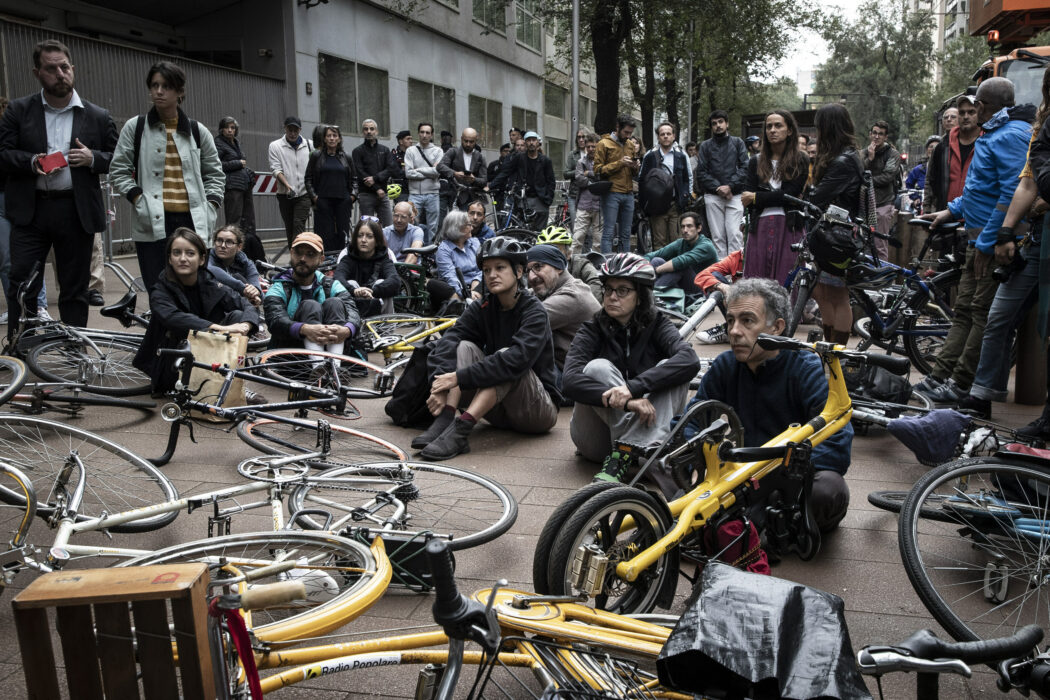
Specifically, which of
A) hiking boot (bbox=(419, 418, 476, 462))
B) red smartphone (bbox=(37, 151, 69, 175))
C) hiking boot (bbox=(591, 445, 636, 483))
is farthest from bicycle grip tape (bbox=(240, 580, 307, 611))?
red smartphone (bbox=(37, 151, 69, 175))

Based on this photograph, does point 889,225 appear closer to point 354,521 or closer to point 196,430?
point 196,430

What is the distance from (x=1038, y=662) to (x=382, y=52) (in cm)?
2420

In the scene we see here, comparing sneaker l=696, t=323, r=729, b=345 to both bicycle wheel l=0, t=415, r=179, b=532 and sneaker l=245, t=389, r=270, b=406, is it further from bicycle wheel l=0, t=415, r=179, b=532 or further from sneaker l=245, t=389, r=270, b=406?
bicycle wheel l=0, t=415, r=179, b=532

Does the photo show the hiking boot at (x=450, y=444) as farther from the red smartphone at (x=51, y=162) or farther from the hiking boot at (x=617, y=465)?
the red smartphone at (x=51, y=162)

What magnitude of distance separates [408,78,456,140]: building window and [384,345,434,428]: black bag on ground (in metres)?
20.7

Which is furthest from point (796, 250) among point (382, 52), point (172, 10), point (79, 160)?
point (382, 52)

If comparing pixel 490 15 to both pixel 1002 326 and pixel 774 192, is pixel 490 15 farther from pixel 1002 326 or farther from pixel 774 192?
pixel 1002 326

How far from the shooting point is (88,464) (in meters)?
3.93

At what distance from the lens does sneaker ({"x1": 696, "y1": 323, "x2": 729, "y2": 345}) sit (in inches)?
365

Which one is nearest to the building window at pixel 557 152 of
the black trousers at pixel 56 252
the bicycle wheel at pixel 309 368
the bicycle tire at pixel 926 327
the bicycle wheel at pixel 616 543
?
the bicycle tire at pixel 926 327

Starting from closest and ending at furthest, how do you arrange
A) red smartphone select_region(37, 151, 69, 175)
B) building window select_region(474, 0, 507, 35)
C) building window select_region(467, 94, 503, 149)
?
red smartphone select_region(37, 151, 69, 175)
building window select_region(474, 0, 507, 35)
building window select_region(467, 94, 503, 149)

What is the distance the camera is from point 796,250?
783 centimetres

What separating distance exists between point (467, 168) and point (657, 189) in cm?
419

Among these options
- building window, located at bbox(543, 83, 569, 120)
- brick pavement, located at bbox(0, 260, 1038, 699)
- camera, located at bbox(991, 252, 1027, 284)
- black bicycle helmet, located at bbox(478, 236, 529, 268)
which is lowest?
brick pavement, located at bbox(0, 260, 1038, 699)
